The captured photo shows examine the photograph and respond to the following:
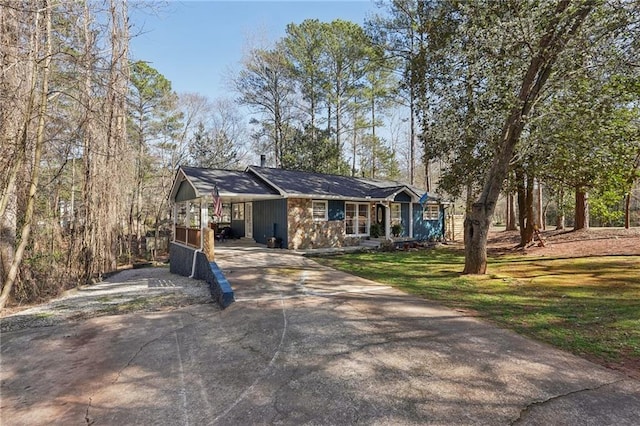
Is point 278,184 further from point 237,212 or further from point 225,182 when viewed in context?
point 237,212

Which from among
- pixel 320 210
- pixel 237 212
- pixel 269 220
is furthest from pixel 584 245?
pixel 237 212

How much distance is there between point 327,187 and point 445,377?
12730 mm

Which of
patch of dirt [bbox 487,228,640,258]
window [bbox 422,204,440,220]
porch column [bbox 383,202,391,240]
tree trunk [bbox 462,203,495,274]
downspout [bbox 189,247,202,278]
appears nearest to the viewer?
tree trunk [bbox 462,203,495,274]

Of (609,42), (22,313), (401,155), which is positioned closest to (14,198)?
(22,313)

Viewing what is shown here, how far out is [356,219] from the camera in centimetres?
1600

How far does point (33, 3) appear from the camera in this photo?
6.02 metres

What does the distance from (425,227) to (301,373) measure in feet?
51.7

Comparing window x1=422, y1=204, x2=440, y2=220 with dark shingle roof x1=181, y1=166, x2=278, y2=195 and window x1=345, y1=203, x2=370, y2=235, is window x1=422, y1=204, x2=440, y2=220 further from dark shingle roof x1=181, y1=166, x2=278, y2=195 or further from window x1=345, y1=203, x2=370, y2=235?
dark shingle roof x1=181, y1=166, x2=278, y2=195

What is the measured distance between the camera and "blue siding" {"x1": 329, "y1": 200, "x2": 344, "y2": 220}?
48.8ft

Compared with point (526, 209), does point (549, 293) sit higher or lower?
lower

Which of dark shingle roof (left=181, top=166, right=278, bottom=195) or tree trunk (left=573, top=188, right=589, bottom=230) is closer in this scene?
dark shingle roof (left=181, top=166, right=278, bottom=195)

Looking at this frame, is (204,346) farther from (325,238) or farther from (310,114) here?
(310,114)

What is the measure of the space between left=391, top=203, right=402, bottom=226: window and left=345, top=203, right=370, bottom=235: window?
1482 mm

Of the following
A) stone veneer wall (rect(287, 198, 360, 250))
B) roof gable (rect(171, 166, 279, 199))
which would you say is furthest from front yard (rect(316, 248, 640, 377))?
roof gable (rect(171, 166, 279, 199))
